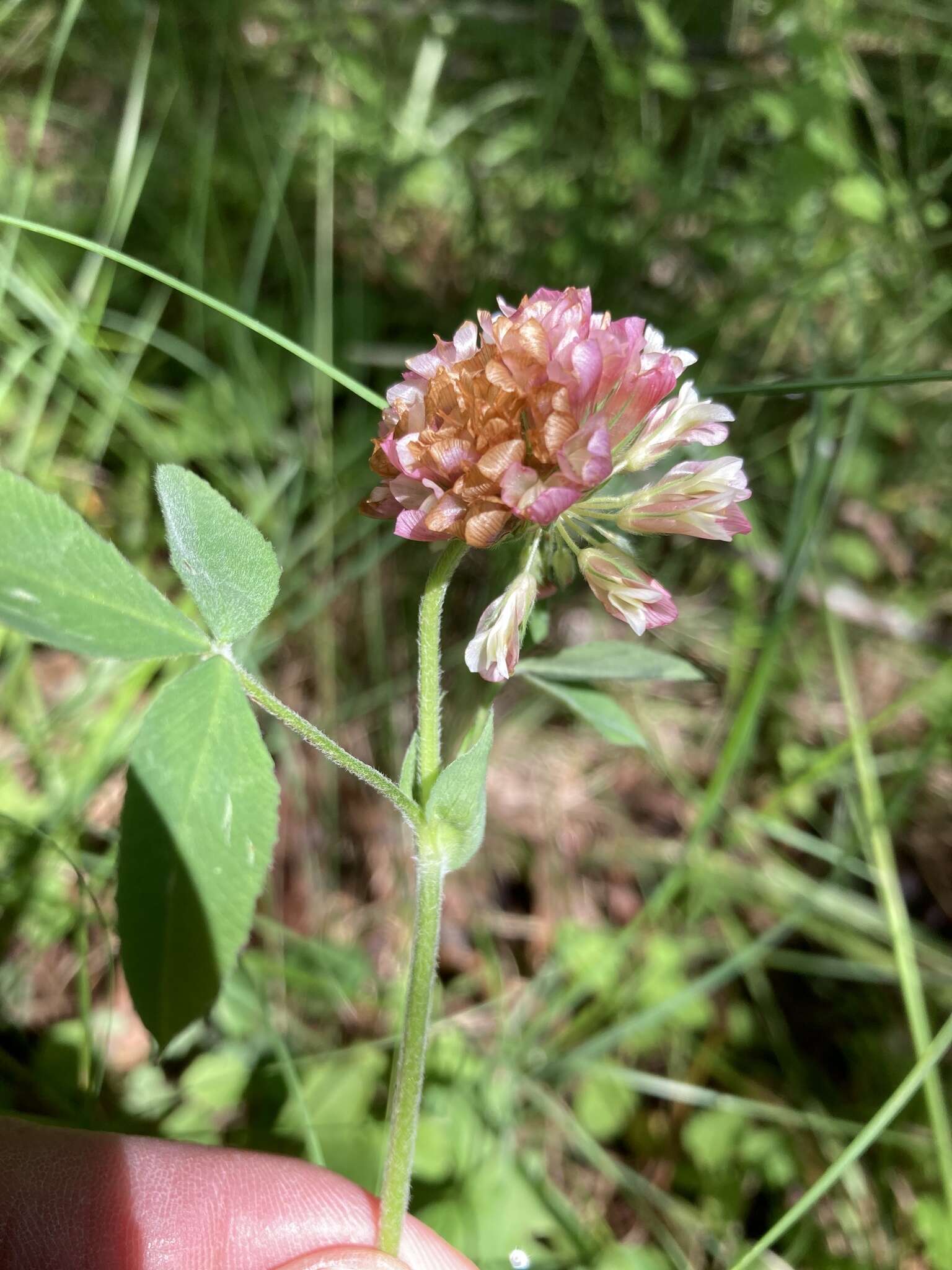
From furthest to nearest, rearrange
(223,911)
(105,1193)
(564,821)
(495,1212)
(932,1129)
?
1. (564,821)
2. (932,1129)
3. (495,1212)
4. (105,1193)
5. (223,911)

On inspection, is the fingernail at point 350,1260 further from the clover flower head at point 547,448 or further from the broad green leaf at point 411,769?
the clover flower head at point 547,448

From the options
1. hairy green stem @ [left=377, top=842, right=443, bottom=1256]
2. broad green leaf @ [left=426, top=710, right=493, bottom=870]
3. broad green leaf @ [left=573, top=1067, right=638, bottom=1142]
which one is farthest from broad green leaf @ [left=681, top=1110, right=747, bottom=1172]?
broad green leaf @ [left=426, top=710, right=493, bottom=870]

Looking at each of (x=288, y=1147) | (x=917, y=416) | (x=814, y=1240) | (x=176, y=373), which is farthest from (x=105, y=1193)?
(x=917, y=416)

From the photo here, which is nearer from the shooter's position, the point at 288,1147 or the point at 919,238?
the point at 288,1147

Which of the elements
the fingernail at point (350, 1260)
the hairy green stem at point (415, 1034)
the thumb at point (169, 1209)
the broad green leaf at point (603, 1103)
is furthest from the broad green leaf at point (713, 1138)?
the hairy green stem at point (415, 1034)

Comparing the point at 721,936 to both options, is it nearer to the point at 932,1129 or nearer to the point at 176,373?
the point at 932,1129

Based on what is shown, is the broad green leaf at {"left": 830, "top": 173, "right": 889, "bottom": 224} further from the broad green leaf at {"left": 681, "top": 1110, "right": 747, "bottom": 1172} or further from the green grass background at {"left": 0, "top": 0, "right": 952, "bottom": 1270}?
the broad green leaf at {"left": 681, "top": 1110, "right": 747, "bottom": 1172}
